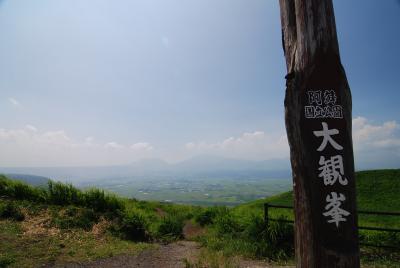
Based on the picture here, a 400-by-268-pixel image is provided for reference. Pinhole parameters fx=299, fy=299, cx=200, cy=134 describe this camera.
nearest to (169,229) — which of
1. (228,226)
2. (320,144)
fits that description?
(228,226)

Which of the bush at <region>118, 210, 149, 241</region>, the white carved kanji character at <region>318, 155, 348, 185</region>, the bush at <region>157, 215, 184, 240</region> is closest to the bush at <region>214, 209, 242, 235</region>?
the bush at <region>157, 215, 184, 240</region>

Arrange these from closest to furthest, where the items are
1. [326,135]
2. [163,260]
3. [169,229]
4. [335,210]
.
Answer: [335,210], [326,135], [163,260], [169,229]

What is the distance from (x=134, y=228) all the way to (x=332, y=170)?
9.01 meters

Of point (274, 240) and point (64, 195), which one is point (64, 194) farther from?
point (274, 240)

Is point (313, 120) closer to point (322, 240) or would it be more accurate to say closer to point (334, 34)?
point (334, 34)

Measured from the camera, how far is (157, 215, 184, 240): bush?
10967mm

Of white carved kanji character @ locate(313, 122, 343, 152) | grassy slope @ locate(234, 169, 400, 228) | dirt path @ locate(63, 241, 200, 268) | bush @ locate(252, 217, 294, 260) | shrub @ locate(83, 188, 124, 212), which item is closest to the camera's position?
white carved kanji character @ locate(313, 122, 343, 152)

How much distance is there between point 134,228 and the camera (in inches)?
425

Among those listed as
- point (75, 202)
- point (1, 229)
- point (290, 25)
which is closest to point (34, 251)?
point (1, 229)

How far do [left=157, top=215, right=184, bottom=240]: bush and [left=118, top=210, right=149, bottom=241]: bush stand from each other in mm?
576

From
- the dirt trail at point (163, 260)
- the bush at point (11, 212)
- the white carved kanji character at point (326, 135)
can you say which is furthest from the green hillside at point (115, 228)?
the white carved kanji character at point (326, 135)

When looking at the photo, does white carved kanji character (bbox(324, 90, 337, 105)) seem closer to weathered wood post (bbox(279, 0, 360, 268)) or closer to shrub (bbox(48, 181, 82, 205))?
weathered wood post (bbox(279, 0, 360, 268))

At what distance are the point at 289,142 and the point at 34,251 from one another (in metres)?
7.79

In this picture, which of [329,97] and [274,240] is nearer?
[329,97]
